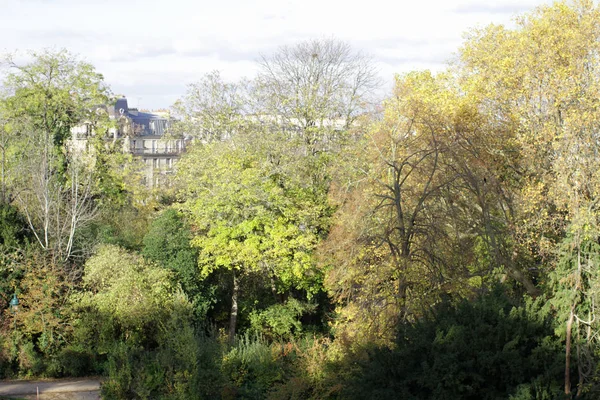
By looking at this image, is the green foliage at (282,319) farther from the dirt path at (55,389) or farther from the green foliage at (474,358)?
the green foliage at (474,358)

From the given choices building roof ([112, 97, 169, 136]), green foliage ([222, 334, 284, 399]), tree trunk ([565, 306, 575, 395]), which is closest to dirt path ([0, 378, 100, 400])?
green foliage ([222, 334, 284, 399])

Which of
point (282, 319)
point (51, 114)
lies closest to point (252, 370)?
point (282, 319)

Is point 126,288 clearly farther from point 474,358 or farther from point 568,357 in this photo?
point 568,357

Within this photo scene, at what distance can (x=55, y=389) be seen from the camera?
25.0m

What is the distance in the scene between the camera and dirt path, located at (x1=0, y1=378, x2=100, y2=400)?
79.3ft

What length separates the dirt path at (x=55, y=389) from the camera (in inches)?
952

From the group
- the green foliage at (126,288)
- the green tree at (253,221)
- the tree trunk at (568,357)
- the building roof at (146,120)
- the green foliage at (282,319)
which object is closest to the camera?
the tree trunk at (568,357)

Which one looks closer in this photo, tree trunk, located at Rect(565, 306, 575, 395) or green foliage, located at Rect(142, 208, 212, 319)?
tree trunk, located at Rect(565, 306, 575, 395)

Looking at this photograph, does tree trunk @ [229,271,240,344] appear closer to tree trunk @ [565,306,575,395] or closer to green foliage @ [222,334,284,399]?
green foliage @ [222,334,284,399]

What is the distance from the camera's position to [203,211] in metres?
30.1

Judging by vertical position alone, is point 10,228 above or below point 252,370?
above

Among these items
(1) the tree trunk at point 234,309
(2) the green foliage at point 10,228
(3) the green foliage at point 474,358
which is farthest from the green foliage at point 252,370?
(2) the green foliage at point 10,228

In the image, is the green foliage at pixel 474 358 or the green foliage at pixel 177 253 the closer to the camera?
the green foliage at pixel 474 358

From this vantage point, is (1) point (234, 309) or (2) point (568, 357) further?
(1) point (234, 309)
